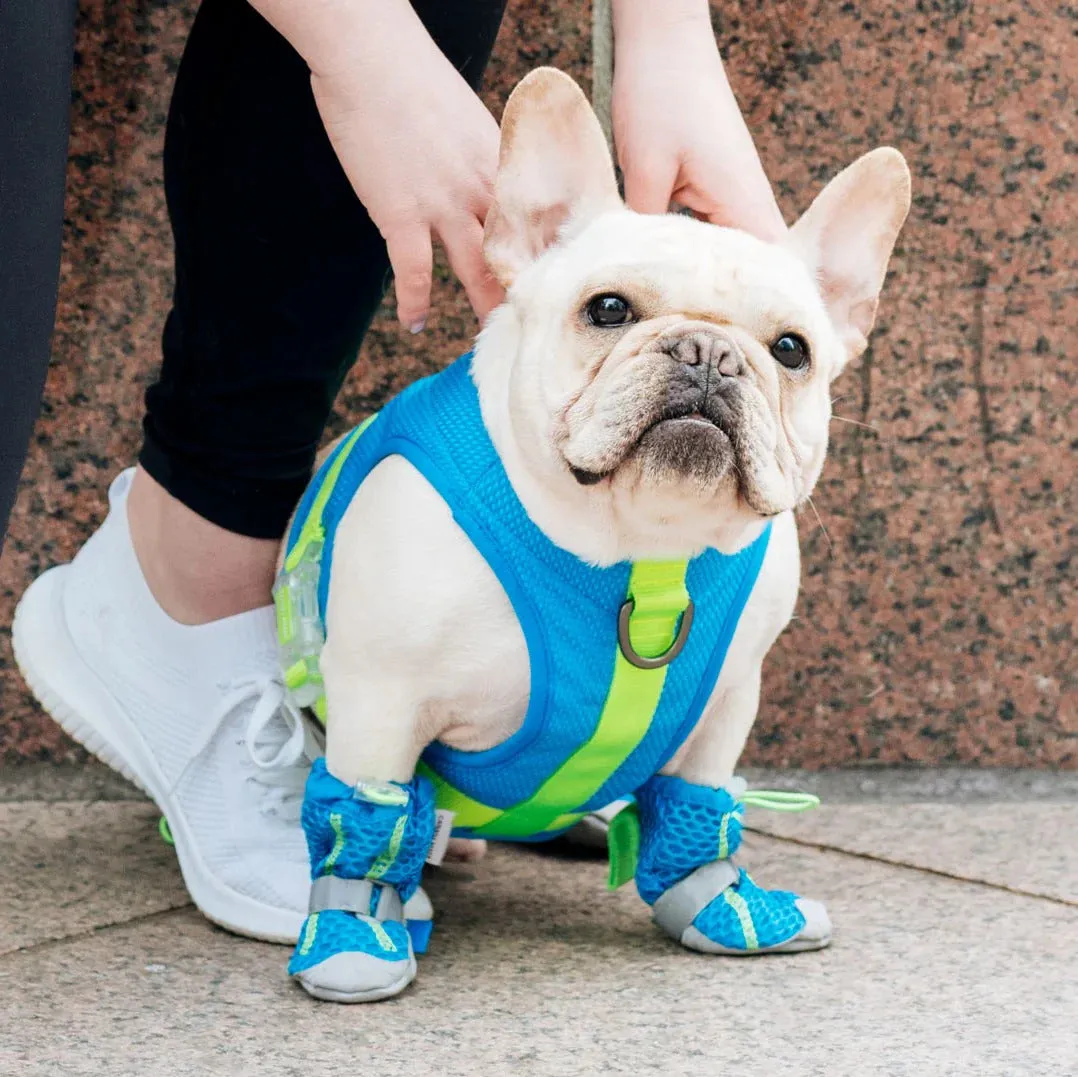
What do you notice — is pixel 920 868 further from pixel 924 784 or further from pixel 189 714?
pixel 189 714

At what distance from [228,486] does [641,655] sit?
2.13 ft

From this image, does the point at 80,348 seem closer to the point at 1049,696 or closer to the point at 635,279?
the point at 635,279

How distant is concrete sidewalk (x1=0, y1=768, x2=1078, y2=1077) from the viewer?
1.49m

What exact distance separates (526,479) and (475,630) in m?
0.17

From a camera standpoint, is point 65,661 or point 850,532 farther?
point 850,532

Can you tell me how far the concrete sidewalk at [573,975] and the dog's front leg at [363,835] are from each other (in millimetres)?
41

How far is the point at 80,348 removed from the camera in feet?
8.07

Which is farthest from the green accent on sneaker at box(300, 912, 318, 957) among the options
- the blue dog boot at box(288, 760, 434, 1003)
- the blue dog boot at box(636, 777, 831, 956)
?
the blue dog boot at box(636, 777, 831, 956)

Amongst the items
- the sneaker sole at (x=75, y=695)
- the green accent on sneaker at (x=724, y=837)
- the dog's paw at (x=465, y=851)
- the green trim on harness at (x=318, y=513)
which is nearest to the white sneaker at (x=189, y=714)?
the sneaker sole at (x=75, y=695)

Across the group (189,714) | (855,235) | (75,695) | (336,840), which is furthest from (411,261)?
(75,695)

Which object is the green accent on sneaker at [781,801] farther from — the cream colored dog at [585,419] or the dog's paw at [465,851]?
the dog's paw at [465,851]

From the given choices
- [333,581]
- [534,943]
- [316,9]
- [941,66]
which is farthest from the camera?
[941,66]

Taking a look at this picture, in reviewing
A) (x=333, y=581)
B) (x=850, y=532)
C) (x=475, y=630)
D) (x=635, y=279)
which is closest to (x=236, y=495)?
(x=333, y=581)

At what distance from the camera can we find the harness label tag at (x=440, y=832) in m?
1.80
